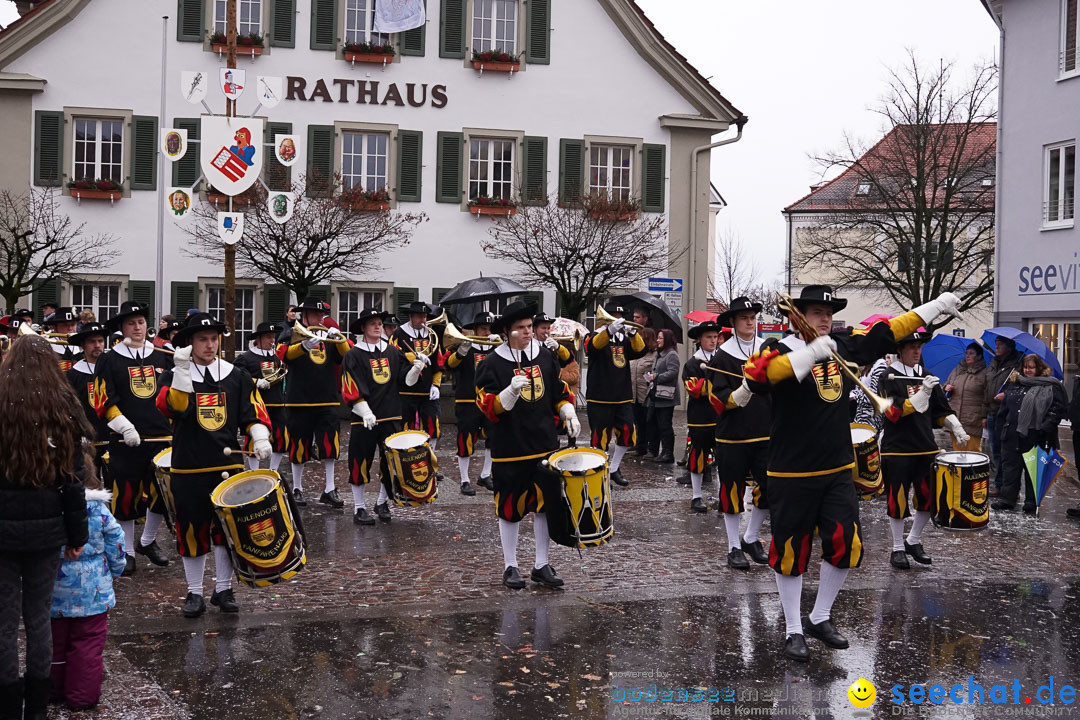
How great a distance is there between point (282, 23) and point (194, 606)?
1981cm

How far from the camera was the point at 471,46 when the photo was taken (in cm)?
2578

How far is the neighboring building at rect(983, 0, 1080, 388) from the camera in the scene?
2333cm

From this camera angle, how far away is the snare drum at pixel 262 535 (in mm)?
6934

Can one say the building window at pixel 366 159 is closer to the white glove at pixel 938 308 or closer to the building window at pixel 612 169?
the building window at pixel 612 169

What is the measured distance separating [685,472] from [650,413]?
175cm

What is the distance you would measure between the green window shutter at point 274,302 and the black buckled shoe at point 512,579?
17468 mm

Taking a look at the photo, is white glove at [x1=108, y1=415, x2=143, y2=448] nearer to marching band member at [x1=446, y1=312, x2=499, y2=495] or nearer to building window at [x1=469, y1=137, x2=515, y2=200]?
marching band member at [x1=446, y1=312, x2=499, y2=495]

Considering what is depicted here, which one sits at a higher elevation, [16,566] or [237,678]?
[16,566]

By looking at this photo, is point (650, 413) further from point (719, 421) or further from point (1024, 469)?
point (719, 421)

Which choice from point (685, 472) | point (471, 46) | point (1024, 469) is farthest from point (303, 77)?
point (1024, 469)

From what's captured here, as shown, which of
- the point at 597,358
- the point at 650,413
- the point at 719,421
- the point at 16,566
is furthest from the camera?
the point at 650,413

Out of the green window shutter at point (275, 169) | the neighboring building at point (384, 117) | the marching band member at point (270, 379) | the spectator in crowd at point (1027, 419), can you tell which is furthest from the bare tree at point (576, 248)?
the spectator in crowd at point (1027, 419)

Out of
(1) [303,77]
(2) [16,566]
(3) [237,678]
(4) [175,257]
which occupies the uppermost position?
(1) [303,77]

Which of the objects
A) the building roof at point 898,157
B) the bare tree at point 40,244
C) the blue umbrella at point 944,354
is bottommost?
the blue umbrella at point 944,354
